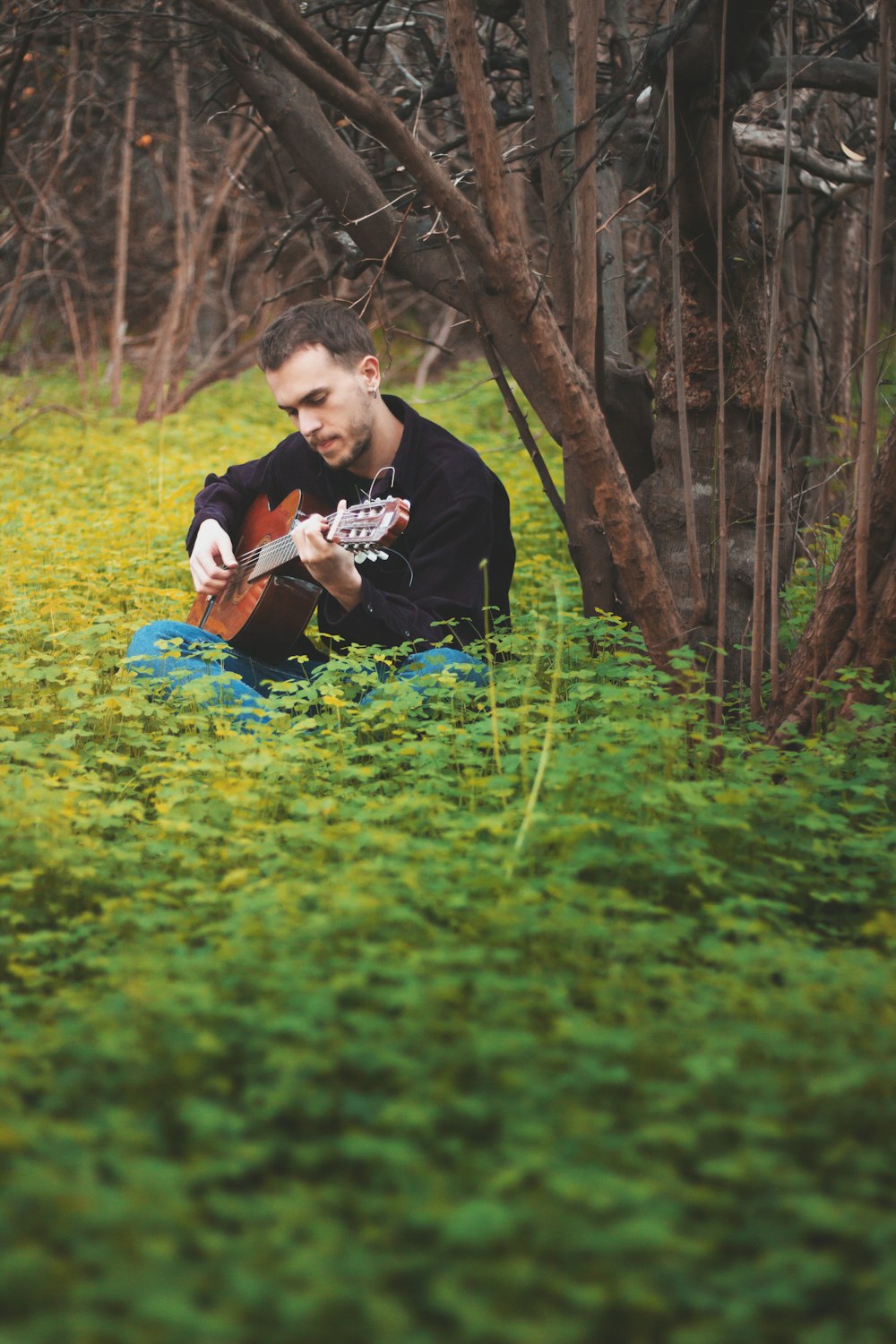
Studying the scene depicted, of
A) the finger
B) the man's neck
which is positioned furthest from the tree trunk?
the finger

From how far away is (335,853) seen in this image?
8.77 ft

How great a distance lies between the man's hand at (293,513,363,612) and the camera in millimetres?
3537

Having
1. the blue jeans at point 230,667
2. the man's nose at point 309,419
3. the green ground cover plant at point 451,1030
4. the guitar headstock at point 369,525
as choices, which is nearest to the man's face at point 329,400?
the man's nose at point 309,419

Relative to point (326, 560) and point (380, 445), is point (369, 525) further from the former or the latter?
point (380, 445)

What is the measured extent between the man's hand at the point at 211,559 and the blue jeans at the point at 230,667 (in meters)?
0.18

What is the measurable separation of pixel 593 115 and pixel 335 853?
7.83 feet

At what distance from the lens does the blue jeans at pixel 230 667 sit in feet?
11.9

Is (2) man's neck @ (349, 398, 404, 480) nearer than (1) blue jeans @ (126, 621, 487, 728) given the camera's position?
No

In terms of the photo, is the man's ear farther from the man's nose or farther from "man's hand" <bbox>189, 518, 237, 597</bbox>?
"man's hand" <bbox>189, 518, 237, 597</bbox>

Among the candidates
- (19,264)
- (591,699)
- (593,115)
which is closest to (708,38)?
(593,115)

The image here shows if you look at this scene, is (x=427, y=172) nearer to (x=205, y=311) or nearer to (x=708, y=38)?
(x=708, y=38)

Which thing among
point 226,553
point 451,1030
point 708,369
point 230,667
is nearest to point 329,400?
point 226,553

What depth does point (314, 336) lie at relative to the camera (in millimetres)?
3938

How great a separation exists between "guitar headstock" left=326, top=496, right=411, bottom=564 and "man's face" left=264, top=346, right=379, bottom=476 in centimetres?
38
